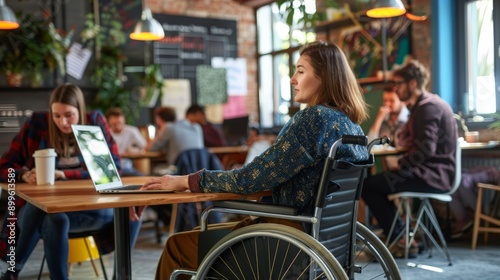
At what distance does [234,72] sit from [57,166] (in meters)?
6.63

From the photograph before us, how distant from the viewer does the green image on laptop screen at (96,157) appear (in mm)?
2203

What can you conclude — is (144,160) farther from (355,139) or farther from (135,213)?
(355,139)

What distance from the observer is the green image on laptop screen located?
220cm

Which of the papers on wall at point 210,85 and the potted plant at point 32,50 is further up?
the potted plant at point 32,50

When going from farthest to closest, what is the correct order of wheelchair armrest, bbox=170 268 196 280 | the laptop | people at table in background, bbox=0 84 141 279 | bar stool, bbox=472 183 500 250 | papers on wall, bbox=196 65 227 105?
papers on wall, bbox=196 65 227 105 < bar stool, bbox=472 183 500 250 < people at table in background, bbox=0 84 141 279 < the laptop < wheelchair armrest, bbox=170 268 196 280

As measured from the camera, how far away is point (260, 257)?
71.7 inches

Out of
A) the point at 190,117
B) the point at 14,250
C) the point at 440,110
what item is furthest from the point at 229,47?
the point at 14,250

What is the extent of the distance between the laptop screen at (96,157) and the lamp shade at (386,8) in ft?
8.82

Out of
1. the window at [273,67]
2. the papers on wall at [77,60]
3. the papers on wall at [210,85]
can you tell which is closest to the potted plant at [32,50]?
the papers on wall at [77,60]

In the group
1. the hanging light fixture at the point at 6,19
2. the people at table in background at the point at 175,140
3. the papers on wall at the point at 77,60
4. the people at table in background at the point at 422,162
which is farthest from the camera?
the papers on wall at the point at 77,60

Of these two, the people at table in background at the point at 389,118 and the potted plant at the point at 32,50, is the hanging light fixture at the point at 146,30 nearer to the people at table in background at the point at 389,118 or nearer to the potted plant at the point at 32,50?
the potted plant at the point at 32,50

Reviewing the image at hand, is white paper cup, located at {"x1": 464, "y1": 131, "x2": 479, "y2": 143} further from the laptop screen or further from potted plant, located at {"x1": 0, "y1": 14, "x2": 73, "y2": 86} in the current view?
potted plant, located at {"x1": 0, "y1": 14, "x2": 73, "y2": 86}

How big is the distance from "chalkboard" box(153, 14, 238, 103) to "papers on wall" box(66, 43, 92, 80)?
1250 millimetres

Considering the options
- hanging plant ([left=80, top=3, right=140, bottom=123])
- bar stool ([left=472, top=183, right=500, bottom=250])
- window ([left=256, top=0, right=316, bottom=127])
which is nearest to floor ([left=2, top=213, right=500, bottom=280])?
bar stool ([left=472, top=183, right=500, bottom=250])
